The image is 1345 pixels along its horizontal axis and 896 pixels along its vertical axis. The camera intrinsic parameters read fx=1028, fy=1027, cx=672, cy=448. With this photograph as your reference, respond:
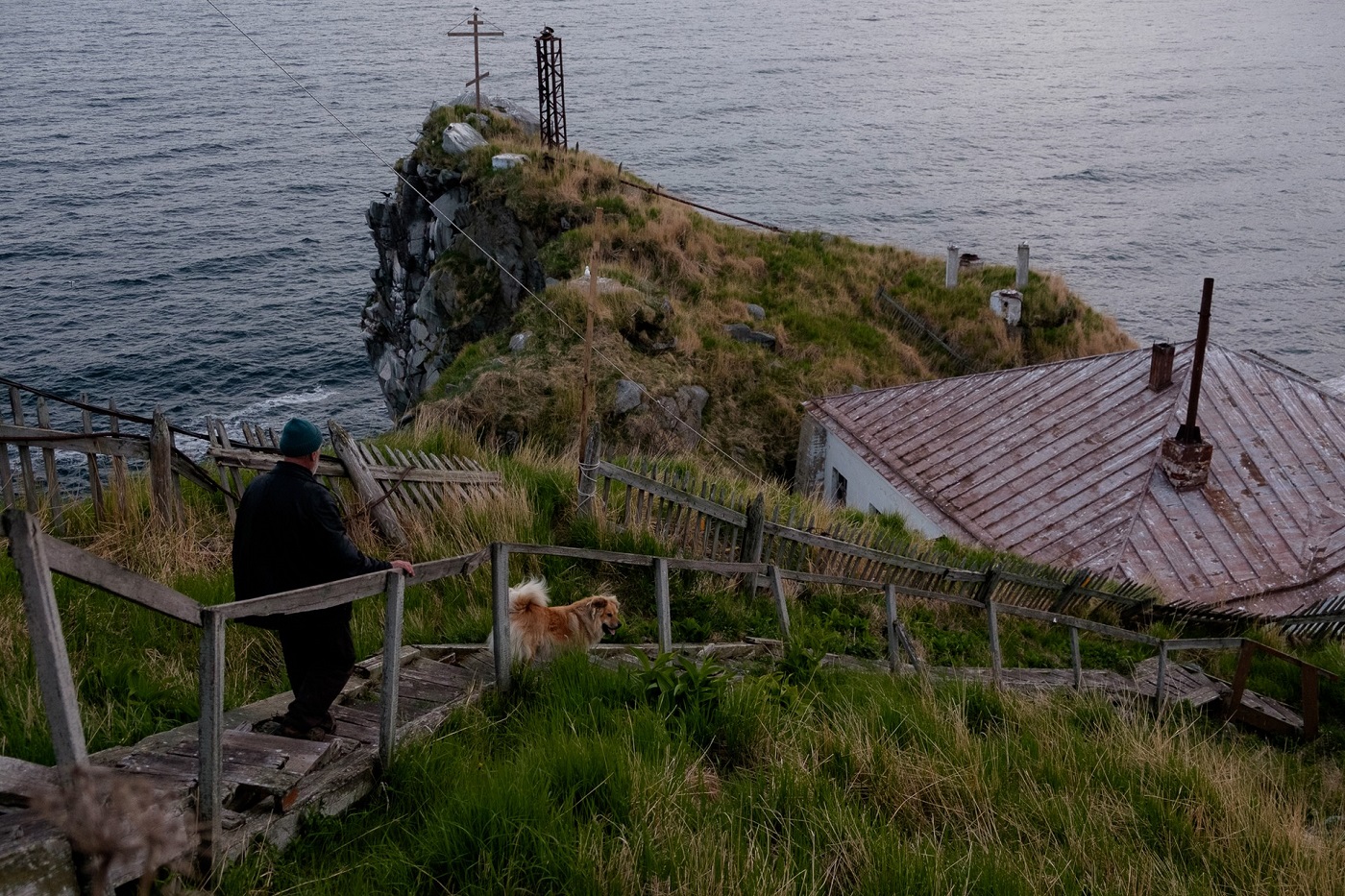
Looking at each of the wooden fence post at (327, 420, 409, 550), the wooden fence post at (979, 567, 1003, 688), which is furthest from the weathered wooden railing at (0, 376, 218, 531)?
the wooden fence post at (979, 567, 1003, 688)

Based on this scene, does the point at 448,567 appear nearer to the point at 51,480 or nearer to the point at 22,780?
the point at 22,780

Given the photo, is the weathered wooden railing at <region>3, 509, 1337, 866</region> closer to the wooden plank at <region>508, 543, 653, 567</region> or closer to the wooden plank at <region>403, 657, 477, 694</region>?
the wooden plank at <region>508, 543, 653, 567</region>

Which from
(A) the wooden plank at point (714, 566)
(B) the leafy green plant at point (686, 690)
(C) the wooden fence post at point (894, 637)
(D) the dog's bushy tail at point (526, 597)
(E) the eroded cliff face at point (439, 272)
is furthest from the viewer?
(E) the eroded cliff face at point (439, 272)

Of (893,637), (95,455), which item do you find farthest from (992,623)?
(95,455)

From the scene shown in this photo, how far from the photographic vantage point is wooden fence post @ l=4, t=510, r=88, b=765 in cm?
317

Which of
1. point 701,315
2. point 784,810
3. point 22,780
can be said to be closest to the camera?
point 22,780

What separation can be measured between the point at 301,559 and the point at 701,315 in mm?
22153

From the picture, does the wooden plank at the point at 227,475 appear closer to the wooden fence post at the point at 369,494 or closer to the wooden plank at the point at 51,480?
the wooden fence post at the point at 369,494

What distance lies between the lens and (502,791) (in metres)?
4.51

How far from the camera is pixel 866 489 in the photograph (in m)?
20.2

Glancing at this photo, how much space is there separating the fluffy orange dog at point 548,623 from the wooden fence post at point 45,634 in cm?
323

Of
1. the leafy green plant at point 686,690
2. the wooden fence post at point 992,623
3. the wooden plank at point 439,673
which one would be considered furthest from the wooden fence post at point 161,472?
the wooden fence post at point 992,623

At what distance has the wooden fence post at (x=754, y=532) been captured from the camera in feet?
34.1

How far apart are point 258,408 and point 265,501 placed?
33.4 meters
